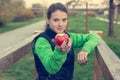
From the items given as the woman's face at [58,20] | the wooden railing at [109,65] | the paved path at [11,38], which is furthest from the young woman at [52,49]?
the paved path at [11,38]

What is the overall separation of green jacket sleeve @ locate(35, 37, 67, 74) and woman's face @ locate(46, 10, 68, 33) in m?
0.18

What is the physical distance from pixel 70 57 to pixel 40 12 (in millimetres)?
70558

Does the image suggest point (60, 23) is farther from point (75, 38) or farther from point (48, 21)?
point (75, 38)

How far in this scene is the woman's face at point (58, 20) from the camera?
8.03 feet

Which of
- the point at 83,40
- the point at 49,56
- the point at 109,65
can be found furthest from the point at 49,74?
the point at 83,40

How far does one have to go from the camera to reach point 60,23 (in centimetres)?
245

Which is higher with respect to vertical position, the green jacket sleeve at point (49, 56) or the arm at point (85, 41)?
the green jacket sleeve at point (49, 56)

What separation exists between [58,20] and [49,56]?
1.49 feet

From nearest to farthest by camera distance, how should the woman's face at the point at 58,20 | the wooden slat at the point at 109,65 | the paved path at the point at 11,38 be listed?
the wooden slat at the point at 109,65
the woman's face at the point at 58,20
the paved path at the point at 11,38

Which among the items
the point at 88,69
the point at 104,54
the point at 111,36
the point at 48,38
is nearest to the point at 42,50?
the point at 48,38

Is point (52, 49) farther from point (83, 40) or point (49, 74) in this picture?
point (83, 40)

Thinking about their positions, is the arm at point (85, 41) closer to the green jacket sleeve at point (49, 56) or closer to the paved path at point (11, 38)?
the green jacket sleeve at point (49, 56)

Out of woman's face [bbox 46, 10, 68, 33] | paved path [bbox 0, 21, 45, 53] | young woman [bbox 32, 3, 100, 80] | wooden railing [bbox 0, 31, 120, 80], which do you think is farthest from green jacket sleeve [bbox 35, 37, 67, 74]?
paved path [bbox 0, 21, 45, 53]

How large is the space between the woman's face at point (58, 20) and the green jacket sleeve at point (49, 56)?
0.18 metres
